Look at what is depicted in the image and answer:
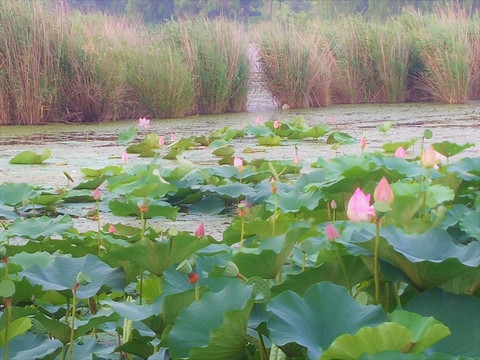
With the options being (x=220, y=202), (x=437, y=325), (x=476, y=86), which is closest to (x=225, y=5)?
(x=476, y=86)

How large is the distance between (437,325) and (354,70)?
772 centimetres

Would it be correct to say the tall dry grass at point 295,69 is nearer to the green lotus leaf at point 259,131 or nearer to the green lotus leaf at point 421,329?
the green lotus leaf at point 259,131

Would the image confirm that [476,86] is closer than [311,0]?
Yes

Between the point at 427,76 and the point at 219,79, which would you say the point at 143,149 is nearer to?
the point at 219,79

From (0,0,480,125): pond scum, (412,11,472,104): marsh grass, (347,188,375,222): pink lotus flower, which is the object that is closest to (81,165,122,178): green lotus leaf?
(347,188,375,222): pink lotus flower

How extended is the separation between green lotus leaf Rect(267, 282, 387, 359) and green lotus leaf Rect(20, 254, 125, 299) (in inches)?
14.4

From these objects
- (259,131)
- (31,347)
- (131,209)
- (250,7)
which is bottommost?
(259,131)

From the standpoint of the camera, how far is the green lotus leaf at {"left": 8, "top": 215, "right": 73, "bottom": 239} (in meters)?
1.62

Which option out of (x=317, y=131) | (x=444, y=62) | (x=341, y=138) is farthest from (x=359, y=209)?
(x=444, y=62)

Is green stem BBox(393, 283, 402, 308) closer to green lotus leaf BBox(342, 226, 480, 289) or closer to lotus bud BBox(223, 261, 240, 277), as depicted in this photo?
green lotus leaf BBox(342, 226, 480, 289)

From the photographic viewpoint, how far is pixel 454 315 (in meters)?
0.81

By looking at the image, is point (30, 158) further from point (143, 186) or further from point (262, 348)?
point (262, 348)

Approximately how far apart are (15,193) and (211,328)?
1.55 metres

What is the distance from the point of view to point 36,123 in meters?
6.10
